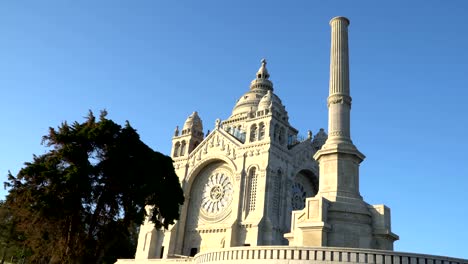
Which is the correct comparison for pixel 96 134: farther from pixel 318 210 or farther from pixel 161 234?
pixel 161 234

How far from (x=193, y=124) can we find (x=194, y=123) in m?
0.30

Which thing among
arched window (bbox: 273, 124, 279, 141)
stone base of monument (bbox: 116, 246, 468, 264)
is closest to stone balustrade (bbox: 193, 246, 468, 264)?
stone base of monument (bbox: 116, 246, 468, 264)

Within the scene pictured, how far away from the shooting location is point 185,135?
56406 mm

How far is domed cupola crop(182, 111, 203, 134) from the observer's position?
187 feet

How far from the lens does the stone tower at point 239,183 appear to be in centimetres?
4531

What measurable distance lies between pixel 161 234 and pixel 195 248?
186 inches

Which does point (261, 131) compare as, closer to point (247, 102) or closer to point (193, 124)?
point (193, 124)

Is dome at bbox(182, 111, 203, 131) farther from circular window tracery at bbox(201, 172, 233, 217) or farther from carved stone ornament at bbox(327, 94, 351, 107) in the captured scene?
carved stone ornament at bbox(327, 94, 351, 107)

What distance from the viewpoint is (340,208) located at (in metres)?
20.9

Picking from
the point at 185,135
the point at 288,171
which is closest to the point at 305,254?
the point at 288,171

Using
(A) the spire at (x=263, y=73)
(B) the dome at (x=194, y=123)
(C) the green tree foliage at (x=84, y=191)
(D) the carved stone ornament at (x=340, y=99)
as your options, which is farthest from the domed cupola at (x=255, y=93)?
(D) the carved stone ornament at (x=340, y=99)

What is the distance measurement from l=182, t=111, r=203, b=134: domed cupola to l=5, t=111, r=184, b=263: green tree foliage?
22.6 meters

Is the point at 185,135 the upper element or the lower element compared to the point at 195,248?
upper

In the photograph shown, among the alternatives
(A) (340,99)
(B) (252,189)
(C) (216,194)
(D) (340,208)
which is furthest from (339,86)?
(C) (216,194)
